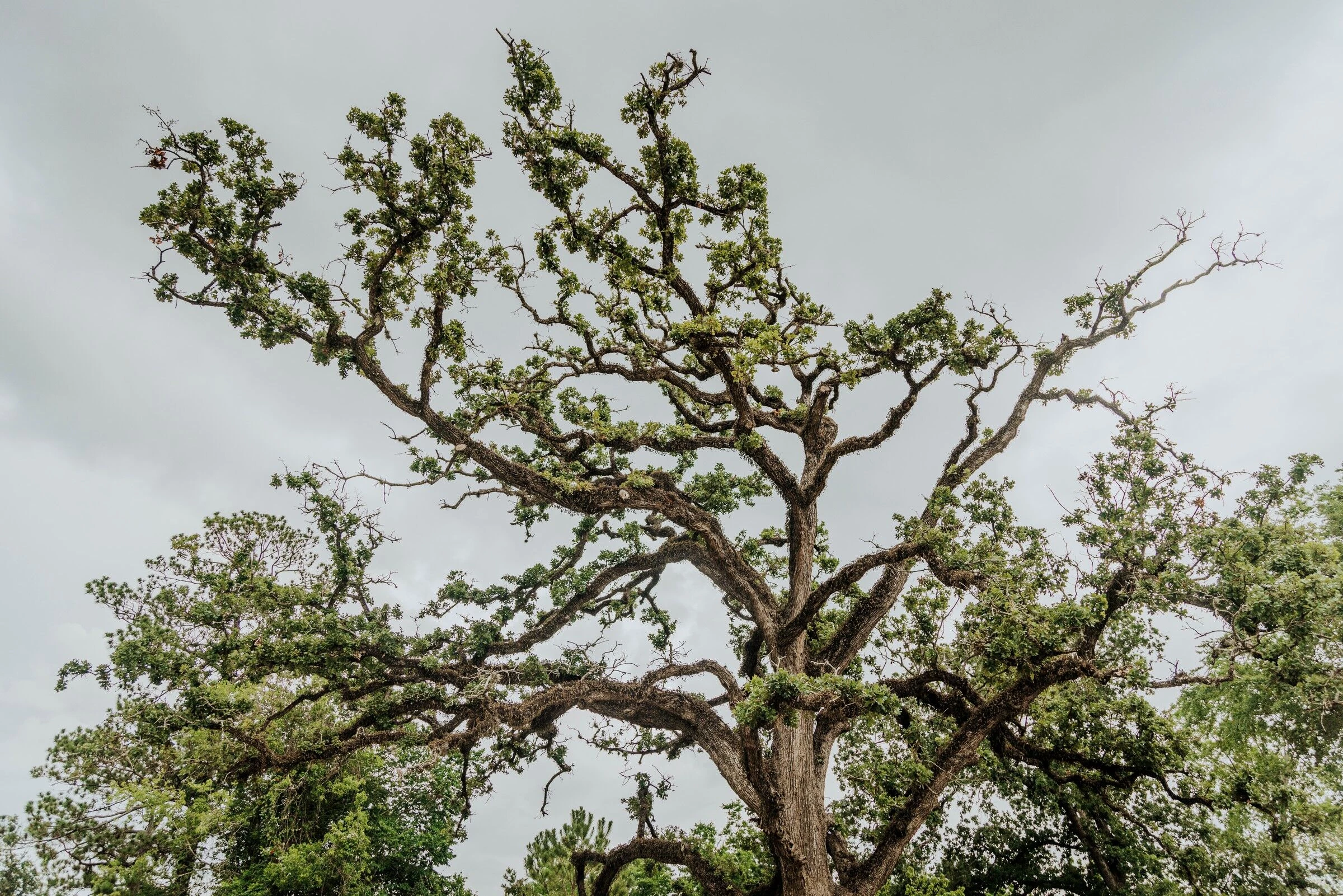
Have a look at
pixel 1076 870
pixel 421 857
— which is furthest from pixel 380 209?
pixel 1076 870

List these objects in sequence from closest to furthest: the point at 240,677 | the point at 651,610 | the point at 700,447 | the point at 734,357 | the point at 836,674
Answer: the point at 836,674 → the point at 240,677 → the point at 734,357 → the point at 700,447 → the point at 651,610

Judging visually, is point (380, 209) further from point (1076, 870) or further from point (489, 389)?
point (1076, 870)

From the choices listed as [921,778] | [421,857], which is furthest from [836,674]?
[421,857]

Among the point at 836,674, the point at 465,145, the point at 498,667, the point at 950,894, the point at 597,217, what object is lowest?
the point at 950,894

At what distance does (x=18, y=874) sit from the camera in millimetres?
20641

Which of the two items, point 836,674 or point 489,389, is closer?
point 836,674

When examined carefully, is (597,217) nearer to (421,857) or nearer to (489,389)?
(489,389)

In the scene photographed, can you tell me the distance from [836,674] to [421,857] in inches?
588

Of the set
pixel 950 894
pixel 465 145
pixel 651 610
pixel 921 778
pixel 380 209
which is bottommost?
pixel 950 894

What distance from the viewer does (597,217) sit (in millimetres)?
11086

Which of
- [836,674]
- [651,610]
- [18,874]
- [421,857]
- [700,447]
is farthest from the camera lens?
[18,874]

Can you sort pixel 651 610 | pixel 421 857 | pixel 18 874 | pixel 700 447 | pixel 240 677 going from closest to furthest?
pixel 240 677, pixel 700 447, pixel 651 610, pixel 421 857, pixel 18 874

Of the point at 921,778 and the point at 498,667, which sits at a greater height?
the point at 498,667

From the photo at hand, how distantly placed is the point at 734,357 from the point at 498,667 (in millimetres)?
6367
